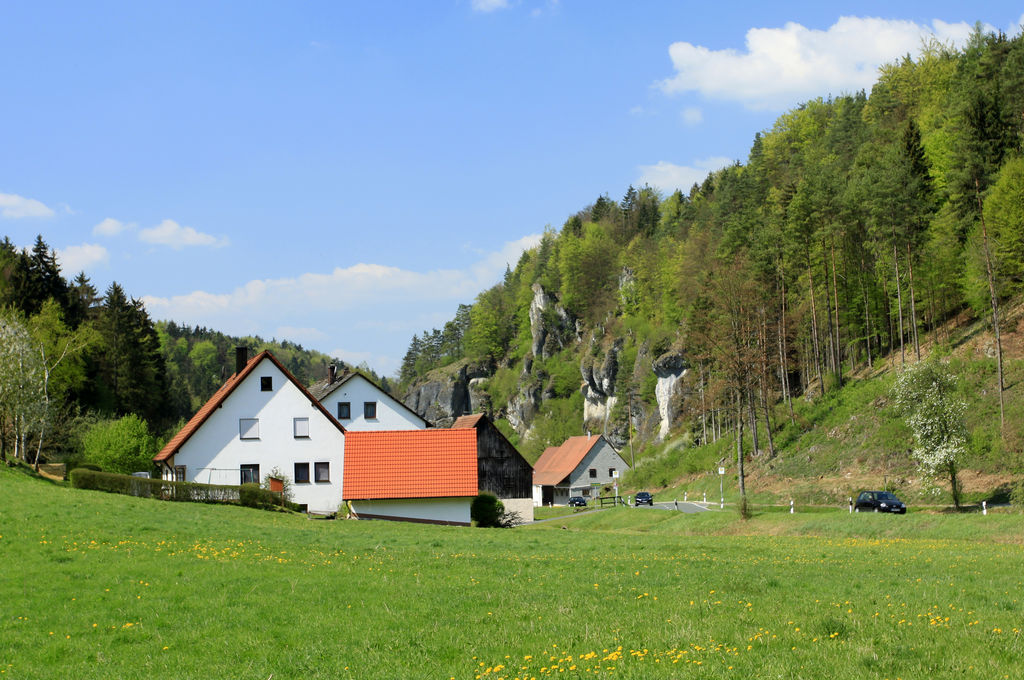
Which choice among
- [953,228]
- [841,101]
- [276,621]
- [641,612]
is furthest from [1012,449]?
[841,101]

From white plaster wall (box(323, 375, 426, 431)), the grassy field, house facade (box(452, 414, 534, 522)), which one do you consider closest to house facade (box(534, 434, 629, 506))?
house facade (box(452, 414, 534, 522))

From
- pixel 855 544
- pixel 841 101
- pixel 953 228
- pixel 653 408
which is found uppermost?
pixel 841 101

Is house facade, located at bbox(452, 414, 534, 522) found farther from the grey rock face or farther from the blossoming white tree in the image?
the grey rock face

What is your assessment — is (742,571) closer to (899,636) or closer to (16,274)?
(899,636)

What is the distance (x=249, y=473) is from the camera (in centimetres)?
4644

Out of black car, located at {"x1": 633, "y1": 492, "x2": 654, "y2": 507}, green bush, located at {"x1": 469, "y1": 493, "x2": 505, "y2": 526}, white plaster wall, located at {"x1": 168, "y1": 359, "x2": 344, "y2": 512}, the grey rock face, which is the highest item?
the grey rock face

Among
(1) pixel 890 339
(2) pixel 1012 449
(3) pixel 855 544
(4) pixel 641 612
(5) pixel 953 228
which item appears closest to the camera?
(4) pixel 641 612

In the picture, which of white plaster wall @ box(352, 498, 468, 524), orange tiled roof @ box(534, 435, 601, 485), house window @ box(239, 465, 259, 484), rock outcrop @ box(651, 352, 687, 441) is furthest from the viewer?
rock outcrop @ box(651, 352, 687, 441)

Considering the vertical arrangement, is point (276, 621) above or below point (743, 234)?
below

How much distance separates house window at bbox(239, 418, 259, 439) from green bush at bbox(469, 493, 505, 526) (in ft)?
41.2

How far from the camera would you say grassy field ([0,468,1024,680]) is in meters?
9.40

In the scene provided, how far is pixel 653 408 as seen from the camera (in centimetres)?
11369

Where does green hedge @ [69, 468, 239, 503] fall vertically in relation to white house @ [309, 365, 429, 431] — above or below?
below

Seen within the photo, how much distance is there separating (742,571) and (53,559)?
13.9 m
